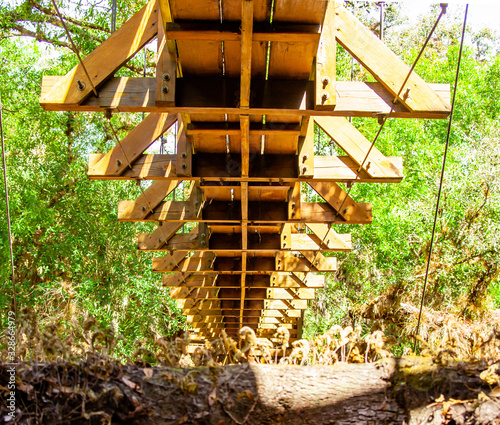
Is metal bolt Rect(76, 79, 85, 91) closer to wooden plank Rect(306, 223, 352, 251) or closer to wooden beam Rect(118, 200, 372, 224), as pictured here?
wooden beam Rect(118, 200, 372, 224)

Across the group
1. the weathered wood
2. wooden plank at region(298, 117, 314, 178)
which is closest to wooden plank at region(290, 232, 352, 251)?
the weathered wood

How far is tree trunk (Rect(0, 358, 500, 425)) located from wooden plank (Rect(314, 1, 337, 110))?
62.2 inches

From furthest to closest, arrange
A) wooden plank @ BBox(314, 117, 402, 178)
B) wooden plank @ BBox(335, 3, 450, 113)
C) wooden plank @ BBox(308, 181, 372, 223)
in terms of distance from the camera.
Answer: wooden plank @ BBox(308, 181, 372, 223)
wooden plank @ BBox(314, 117, 402, 178)
wooden plank @ BBox(335, 3, 450, 113)

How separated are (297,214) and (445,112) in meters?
2.19

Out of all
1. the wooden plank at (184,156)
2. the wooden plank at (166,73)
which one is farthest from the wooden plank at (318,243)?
the wooden plank at (166,73)

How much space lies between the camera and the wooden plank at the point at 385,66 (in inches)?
135

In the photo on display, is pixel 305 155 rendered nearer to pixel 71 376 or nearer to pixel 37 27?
pixel 71 376

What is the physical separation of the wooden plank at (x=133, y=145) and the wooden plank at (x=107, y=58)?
39.4 inches

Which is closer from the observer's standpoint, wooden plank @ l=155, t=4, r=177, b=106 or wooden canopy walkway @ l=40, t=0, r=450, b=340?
wooden canopy walkway @ l=40, t=0, r=450, b=340

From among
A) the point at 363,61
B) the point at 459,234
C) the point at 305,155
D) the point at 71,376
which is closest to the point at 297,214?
the point at 305,155

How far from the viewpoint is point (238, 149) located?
4.71 m

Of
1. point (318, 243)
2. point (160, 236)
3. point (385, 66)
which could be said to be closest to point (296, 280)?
point (318, 243)

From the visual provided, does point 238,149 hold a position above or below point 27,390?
above

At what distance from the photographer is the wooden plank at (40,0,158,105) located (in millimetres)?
3428
